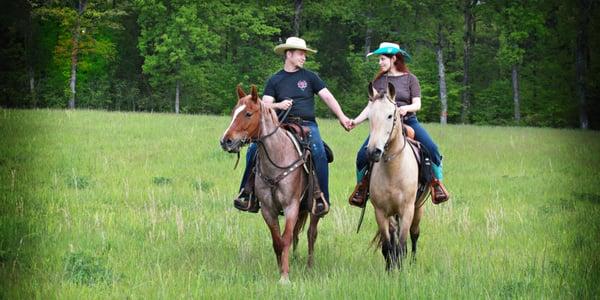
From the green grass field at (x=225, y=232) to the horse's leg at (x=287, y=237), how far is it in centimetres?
24

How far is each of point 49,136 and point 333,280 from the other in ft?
47.9

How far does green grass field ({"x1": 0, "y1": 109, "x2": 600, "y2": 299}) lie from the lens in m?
6.20

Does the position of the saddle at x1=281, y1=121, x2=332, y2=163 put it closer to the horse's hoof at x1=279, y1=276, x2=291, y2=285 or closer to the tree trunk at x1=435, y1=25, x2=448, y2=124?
the horse's hoof at x1=279, y1=276, x2=291, y2=285

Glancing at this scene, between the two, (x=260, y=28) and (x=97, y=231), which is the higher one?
(x=260, y=28)

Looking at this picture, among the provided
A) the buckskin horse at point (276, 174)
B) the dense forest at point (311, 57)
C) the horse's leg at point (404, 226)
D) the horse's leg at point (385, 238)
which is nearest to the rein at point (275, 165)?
the buckskin horse at point (276, 174)

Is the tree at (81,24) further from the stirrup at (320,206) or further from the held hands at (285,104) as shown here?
the stirrup at (320,206)

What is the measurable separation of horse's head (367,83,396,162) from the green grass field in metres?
1.34

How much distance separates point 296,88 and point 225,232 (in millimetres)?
2766

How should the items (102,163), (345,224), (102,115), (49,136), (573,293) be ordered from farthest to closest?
(102,115)
(49,136)
(102,163)
(345,224)
(573,293)

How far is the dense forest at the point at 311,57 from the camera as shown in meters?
45.5

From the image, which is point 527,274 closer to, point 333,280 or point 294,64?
point 333,280

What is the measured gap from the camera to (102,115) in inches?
1113

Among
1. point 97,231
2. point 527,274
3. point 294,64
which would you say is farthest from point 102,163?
point 527,274

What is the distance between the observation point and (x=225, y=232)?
395 inches
